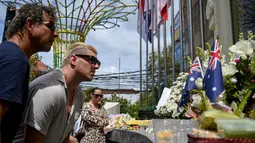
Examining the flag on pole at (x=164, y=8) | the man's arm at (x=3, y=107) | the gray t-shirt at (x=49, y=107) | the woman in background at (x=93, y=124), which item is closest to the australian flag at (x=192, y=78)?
the gray t-shirt at (x=49, y=107)

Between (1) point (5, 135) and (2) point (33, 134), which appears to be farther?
(2) point (33, 134)

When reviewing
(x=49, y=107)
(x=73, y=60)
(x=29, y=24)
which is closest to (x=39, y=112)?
(x=49, y=107)

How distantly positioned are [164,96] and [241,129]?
2.72 meters

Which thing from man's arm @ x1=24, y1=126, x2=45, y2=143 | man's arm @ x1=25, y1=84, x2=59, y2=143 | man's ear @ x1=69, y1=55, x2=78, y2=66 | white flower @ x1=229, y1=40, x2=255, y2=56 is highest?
man's ear @ x1=69, y1=55, x2=78, y2=66

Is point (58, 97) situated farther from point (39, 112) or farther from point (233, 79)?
point (233, 79)

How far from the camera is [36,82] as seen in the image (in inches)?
87.4

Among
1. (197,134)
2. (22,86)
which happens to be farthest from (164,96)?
(197,134)

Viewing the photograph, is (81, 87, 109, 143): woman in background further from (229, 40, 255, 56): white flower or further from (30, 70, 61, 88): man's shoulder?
(229, 40, 255, 56): white flower

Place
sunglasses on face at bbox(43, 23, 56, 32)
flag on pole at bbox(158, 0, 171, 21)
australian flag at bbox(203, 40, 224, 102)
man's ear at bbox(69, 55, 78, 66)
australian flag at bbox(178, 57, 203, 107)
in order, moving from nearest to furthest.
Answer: australian flag at bbox(203, 40, 224, 102) → australian flag at bbox(178, 57, 203, 107) → sunglasses on face at bbox(43, 23, 56, 32) → man's ear at bbox(69, 55, 78, 66) → flag on pole at bbox(158, 0, 171, 21)

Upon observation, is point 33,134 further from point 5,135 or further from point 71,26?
point 71,26

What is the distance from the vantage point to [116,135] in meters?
5.75

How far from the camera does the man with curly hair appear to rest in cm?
174

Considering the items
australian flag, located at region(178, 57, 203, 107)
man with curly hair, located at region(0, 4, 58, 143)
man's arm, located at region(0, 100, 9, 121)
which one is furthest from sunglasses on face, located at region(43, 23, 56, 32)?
australian flag, located at region(178, 57, 203, 107)

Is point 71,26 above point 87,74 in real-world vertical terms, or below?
above
